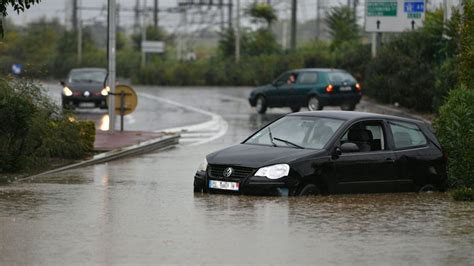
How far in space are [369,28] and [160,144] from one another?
988 inches

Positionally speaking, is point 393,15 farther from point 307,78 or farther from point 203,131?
point 203,131

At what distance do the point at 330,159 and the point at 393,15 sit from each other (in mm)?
36864

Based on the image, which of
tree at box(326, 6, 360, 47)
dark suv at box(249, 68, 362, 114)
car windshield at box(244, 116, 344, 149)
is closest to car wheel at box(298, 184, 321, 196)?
car windshield at box(244, 116, 344, 149)

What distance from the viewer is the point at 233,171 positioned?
1622 cm

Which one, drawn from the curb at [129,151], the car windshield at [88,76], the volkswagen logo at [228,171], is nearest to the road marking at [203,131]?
the curb at [129,151]

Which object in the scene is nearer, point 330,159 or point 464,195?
point 464,195

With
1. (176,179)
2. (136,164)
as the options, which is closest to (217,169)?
(176,179)

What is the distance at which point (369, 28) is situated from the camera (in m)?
52.2

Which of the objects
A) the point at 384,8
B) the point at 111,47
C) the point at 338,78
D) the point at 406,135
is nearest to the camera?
the point at 406,135

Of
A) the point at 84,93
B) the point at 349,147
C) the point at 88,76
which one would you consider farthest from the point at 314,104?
the point at 349,147

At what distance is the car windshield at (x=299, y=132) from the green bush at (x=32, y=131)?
5067 mm

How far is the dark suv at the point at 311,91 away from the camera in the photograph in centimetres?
4156

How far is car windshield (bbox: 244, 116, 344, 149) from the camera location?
16.8 meters

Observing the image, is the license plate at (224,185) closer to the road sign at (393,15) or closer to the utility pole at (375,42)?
the utility pole at (375,42)
